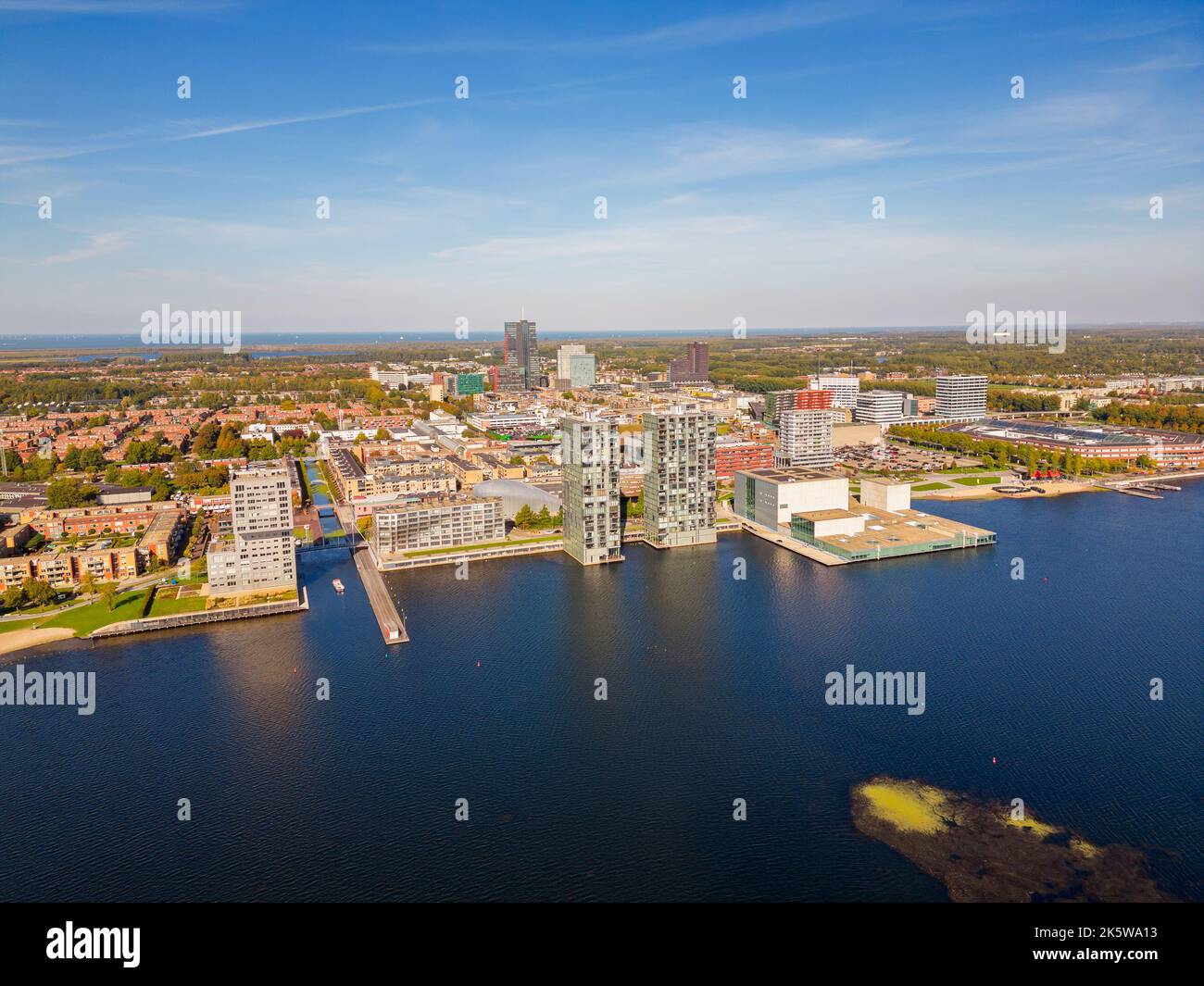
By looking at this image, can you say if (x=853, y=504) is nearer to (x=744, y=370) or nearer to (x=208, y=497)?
(x=208, y=497)

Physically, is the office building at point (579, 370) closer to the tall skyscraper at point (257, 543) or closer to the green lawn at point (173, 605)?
the tall skyscraper at point (257, 543)

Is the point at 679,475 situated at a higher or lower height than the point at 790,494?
higher

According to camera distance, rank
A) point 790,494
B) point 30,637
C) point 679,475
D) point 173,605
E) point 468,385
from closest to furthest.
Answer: point 30,637
point 173,605
point 679,475
point 790,494
point 468,385

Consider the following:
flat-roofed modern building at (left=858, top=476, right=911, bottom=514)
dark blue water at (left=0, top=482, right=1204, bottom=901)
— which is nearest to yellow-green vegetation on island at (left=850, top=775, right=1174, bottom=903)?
dark blue water at (left=0, top=482, right=1204, bottom=901)

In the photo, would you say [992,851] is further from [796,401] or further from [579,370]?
[579,370]

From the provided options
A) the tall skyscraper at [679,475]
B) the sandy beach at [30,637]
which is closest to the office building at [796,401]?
the tall skyscraper at [679,475]

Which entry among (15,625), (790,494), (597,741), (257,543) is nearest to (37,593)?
(15,625)
